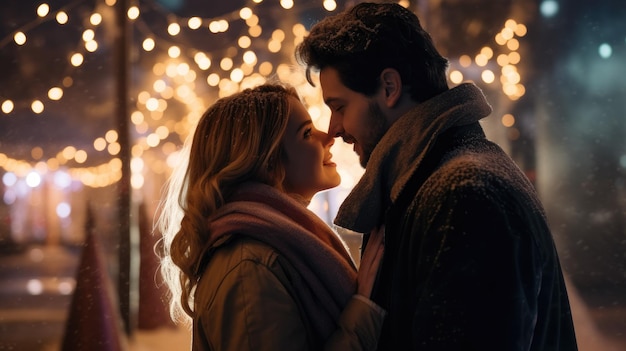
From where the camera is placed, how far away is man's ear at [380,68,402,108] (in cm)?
188

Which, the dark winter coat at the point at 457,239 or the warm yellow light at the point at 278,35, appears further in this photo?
the warm yellow light at the point at 278,35

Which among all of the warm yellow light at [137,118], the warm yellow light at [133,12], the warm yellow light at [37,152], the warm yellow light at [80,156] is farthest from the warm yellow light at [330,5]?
the warm yellow light at [80,156]

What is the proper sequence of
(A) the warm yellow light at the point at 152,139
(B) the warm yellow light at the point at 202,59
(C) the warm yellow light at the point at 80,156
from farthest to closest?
(C) the warm yellow light at the point at 80,156
(A) the warm yellow light at the point at 152,139
(B) the warm yellow light at the point at 202,59

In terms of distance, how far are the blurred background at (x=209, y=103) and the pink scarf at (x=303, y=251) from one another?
0.76m

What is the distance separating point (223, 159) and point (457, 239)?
39.7 inches

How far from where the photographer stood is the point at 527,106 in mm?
9703

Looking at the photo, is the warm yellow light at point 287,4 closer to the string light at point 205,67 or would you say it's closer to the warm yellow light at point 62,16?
the string light at point 205,67

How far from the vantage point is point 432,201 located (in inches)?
63.4

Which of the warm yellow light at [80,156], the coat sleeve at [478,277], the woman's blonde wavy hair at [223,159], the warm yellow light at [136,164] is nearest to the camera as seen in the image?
the coat sleeve at [478,277]

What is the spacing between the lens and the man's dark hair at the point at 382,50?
1.87 meters

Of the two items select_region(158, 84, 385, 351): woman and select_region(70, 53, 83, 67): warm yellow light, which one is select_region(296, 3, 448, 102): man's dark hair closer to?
select_region(158, 84, 385, 351): woman

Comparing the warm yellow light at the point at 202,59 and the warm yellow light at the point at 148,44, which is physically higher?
the warm yellow light at the point at 148,44

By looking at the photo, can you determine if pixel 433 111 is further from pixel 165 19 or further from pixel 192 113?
pixel 192 113

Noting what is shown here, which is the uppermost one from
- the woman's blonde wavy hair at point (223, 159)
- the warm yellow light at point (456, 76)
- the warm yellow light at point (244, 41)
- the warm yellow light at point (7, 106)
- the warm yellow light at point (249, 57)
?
the warm yellow light at point (244, 41)
